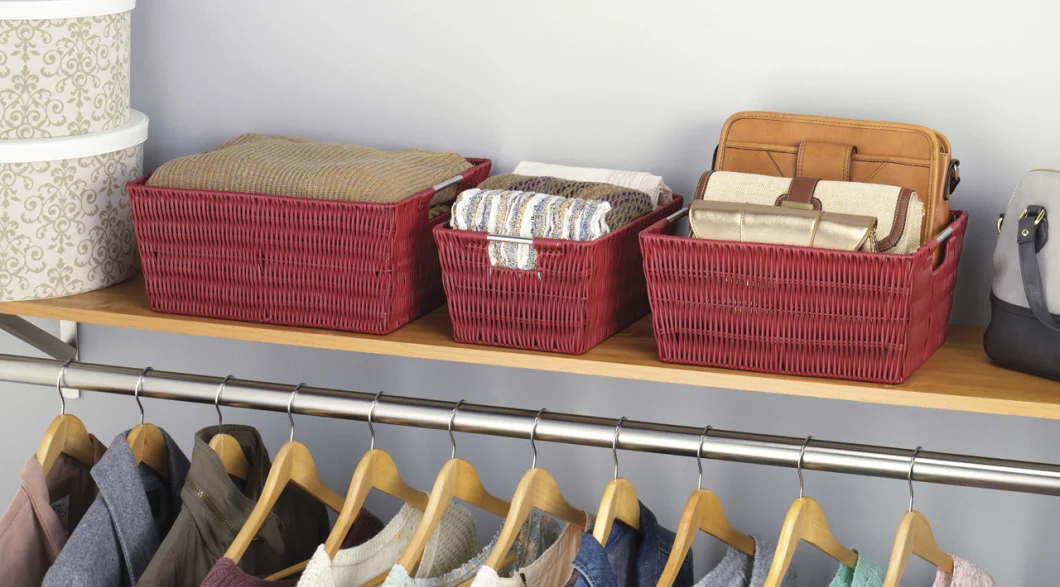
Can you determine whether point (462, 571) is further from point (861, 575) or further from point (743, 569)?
point (861, 575)

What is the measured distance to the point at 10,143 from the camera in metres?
1.54

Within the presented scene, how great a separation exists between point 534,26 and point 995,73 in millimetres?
650

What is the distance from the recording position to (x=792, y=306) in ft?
4.33

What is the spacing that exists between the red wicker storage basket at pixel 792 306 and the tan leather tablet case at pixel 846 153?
0.08 metres

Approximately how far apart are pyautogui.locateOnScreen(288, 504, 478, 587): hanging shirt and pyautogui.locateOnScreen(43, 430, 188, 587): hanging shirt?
26 cm

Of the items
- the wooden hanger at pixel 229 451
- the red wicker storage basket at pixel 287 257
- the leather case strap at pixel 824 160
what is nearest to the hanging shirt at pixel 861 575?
the leather case strap at pixel 824 160

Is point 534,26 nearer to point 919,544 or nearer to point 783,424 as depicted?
point 783,424

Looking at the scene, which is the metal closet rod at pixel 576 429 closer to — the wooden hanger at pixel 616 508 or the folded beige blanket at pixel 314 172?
the wooden hanger at pixel 616 508

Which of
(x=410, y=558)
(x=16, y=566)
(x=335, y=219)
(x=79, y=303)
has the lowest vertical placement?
(x=16, y=566)

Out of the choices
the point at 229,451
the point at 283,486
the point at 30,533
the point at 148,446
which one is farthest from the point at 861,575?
the point at 30,533

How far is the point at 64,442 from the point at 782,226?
0.99 meters

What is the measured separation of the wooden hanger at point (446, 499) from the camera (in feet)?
4.54

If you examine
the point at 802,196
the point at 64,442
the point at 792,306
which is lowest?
the point at 64,442

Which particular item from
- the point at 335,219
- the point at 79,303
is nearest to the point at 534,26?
the point at 335,219
